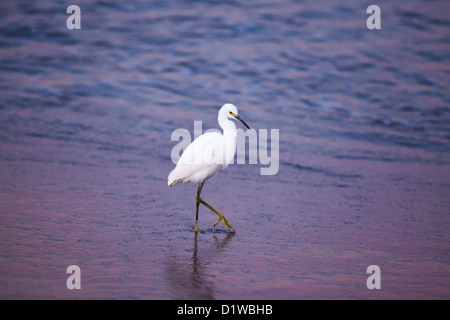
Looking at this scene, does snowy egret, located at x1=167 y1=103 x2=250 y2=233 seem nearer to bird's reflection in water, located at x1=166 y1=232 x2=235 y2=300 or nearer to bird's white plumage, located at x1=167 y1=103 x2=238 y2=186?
bird's white plumage, located at x1=167 y1=103 x2=238 y2=186

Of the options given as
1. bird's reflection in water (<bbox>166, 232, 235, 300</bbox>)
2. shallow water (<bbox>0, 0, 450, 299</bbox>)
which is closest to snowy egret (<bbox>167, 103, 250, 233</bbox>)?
shallow water (<bbox>0, 0, 450, 299</bbox>)

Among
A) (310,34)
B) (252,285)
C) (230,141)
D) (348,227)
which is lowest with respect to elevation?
(252,285)

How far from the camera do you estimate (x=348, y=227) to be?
538 cm

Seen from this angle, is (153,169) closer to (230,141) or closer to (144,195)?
(144,195)

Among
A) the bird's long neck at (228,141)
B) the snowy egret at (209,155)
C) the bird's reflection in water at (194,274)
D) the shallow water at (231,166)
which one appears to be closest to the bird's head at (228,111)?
the snowy egret at (209,155)

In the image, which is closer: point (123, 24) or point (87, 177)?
point (87, 177)

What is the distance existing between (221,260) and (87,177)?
2.46 m

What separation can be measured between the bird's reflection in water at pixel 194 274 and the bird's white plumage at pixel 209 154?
31.3 inches

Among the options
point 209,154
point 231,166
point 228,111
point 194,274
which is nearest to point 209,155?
point 209,154

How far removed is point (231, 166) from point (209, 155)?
1915mm

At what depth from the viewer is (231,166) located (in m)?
7.21

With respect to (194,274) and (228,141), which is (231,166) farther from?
(194,274)

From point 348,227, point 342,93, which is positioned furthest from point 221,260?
point 342,93

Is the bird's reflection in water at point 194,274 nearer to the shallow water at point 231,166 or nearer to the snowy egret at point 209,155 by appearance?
the shallow water at point 231,166
